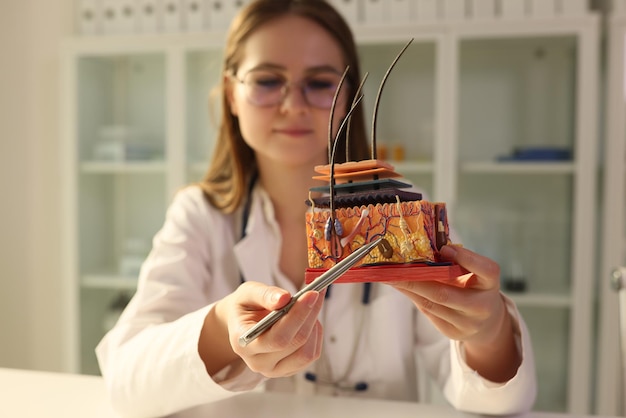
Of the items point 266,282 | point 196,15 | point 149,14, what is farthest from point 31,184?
point 266,282

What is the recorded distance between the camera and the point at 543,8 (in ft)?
6.67

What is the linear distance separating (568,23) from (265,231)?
1514mm

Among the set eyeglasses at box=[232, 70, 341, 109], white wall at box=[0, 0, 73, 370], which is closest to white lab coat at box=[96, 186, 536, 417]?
eyeglasses at box=[232, 70, 341, 109]

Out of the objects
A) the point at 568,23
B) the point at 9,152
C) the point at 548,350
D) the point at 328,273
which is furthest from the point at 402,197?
the point at 9,152

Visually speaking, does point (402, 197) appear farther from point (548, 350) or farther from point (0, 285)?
point (0, 285)

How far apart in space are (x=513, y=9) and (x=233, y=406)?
1832 mm

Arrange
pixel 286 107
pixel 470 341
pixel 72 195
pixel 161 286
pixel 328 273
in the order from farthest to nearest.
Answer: pixel 72 195, pixel 161 286, pixel 286 107, pixel 470 341, pixel 328 273

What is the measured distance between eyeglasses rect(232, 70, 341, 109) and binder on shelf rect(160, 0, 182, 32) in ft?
5.22

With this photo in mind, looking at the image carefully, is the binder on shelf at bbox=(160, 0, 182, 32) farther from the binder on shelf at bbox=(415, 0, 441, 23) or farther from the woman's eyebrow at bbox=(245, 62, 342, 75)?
the woman's eyebrow at bbox=(245, 62, 342, 75)

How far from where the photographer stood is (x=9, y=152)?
2.60 metres

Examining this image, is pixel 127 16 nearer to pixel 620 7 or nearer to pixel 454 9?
pixel 454 9

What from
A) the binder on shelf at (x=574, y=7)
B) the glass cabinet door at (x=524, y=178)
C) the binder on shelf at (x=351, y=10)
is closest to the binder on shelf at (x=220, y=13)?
the binder on shelf at (x=351, y=10)

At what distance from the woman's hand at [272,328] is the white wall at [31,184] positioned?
2.24 meters

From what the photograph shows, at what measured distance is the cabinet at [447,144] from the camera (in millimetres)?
2051
